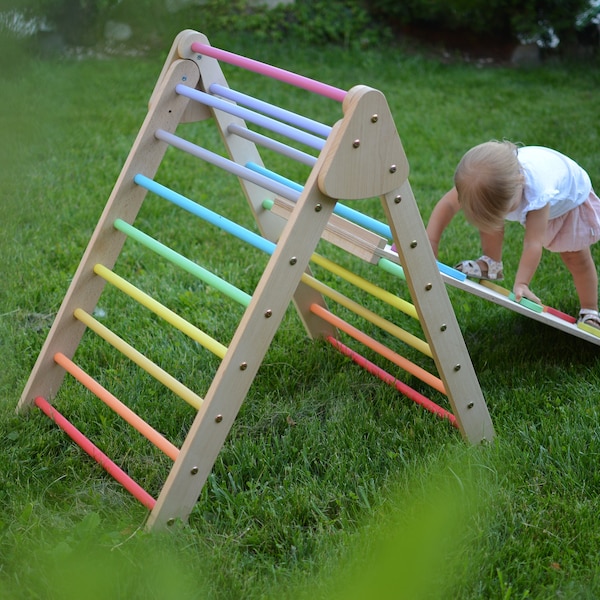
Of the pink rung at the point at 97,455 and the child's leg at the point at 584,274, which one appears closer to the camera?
the pink rung at the point at 97,455

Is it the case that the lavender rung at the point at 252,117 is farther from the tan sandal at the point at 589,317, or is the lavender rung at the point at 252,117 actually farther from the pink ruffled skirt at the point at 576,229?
the tan sandal at the point at 589,317

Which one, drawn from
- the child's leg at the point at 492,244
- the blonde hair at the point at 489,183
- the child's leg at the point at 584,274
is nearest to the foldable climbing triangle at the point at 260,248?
the blonde hair at the point at 489,183

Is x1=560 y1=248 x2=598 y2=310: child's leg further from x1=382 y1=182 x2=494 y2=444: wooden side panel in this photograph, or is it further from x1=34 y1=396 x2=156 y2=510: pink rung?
x1=34 y1=396 x2=156 y2=510: pink rung

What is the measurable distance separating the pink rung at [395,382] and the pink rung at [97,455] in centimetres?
76

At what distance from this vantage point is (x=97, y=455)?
6.09 feet

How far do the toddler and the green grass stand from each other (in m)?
0.23

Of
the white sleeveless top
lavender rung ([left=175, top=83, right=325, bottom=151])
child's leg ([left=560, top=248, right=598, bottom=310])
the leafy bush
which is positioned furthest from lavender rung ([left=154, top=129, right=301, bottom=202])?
child's leg ([left=560, top=248, right=598, bottom=310])

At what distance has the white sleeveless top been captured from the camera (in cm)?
216

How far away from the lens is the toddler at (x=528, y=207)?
2.04 meters

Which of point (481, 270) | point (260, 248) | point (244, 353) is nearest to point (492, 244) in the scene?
point (481, 270)

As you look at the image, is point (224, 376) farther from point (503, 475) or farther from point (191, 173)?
point (191, 173)

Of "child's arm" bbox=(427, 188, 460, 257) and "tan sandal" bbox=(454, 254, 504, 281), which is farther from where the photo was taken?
"tan sandal" bbox=(454, 254, 504, 281)

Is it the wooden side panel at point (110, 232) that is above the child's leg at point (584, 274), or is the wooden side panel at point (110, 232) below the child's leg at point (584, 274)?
below

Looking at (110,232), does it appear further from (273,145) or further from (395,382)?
(395,382)
